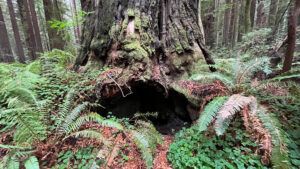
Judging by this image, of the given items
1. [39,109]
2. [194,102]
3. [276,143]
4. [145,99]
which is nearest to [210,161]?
[276,143]

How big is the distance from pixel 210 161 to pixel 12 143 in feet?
9.36

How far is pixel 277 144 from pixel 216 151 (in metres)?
0.72

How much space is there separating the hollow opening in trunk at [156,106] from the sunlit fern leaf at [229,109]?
1.23 m

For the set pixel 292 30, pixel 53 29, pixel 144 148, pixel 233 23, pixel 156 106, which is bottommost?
pixel 156 106

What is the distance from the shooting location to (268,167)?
5.38 ft

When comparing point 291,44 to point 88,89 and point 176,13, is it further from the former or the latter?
point 88,89

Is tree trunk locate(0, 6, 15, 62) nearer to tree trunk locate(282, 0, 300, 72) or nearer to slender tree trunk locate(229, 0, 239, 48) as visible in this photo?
tree trunk locate(282, 0, 300, 72)

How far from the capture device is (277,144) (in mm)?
1606

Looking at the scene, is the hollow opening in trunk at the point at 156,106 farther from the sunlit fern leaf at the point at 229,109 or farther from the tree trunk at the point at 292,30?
the tree trunk at the point at 292,30

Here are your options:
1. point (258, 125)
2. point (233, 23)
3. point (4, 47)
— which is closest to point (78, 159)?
point (258, 125)

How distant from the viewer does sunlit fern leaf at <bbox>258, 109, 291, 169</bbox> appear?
1.51 metres

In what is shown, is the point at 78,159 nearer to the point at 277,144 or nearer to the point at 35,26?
the point at 277,144

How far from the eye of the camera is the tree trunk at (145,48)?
283 centimetres

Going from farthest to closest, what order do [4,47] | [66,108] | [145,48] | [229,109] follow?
[4,47]
[145,48]
[66,108]
[229,109]
